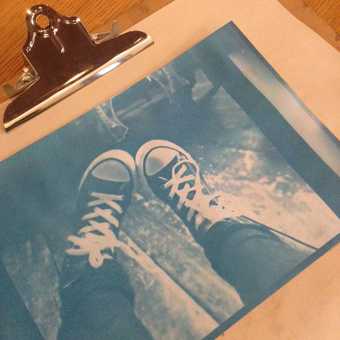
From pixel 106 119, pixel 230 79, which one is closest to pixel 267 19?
pixel 230 79

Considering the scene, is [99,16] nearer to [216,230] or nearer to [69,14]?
[69,14]

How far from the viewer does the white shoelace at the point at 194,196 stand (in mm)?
375

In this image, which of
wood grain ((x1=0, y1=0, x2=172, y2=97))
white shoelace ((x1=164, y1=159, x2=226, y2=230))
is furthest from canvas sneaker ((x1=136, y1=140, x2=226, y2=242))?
wood grain ((x1=0, y1=0, x2=172, y2=97))

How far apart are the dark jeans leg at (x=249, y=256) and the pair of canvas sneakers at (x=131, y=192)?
0.01m

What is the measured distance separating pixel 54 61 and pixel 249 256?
9.5 inches

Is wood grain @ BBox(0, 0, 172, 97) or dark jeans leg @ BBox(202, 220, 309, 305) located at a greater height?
wood grain @ BBox(0, 0, 172, 97)

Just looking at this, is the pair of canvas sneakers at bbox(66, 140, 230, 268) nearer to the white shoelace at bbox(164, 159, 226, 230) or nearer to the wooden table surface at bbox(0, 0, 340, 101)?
the white shoelace at bbox(164, 159, 226, 230)

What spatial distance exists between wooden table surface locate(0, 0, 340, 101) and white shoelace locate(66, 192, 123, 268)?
0.14 m

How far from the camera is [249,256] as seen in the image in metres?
0.36

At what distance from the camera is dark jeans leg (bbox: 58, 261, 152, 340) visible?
0.35 metres

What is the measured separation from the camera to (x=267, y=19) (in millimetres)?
436

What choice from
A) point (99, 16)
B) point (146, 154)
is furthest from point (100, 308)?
point (99, 16)

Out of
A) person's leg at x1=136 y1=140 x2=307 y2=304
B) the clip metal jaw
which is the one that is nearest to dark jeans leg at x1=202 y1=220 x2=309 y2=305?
person's leg at x1=136 y1=140 x2=307 y2=304

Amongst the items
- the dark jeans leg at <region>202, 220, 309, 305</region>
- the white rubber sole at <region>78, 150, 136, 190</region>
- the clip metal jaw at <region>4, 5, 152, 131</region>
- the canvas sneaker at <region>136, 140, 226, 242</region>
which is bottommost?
the dark jeans leg at <region>202, 220, 309, 305</region>
